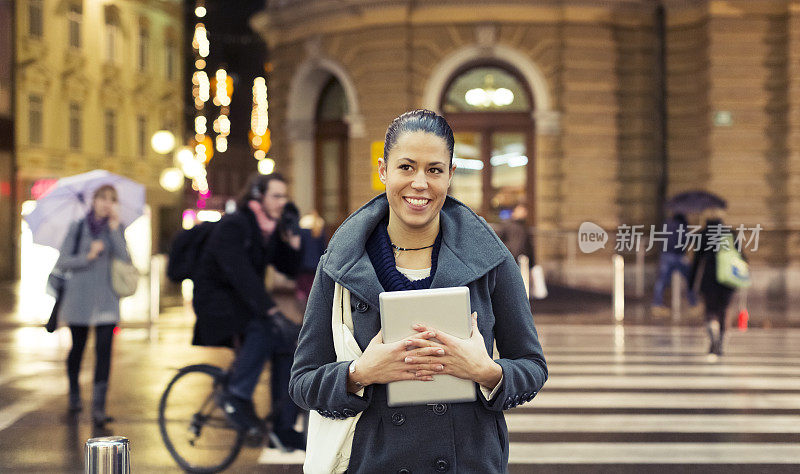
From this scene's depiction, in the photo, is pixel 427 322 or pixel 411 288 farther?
pixel 411 288

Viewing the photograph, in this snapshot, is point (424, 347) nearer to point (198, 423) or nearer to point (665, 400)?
point (198, 423)

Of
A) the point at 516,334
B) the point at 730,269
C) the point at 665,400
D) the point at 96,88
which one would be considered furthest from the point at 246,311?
the point at 96,88

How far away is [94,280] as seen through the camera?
841 cm

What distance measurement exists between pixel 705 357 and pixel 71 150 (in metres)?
28.9

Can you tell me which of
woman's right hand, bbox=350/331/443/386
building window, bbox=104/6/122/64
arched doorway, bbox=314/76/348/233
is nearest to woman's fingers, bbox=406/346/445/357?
woman's right hand, bbox=350/331/443/386

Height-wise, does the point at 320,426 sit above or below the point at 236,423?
above

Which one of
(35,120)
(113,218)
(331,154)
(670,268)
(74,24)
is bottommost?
(670,268)

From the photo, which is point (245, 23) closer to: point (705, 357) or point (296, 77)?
point (296, 77)

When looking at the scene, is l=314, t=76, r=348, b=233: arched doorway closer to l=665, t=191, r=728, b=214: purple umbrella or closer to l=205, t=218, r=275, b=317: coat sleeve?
l=665, t=191, r=728, b=214: purple umbrella

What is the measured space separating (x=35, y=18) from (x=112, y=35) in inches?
259

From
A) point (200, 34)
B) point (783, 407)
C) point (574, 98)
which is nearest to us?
point (783, 407)

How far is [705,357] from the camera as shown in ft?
37.6

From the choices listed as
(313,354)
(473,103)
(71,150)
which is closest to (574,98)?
(473,103)

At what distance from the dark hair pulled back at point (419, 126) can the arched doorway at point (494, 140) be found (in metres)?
18.1
